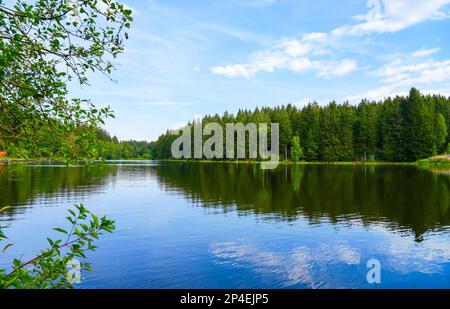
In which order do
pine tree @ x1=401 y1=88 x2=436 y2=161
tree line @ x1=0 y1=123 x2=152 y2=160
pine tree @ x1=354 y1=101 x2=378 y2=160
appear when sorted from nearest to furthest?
1. tree line @ x1=0 y1=123 x2=152 y2=160
2. pine tree @ x1=401 y1=88 x2=436 y2=161
3. pine tree @ x1=354 y1=101 x2=378 y2=160

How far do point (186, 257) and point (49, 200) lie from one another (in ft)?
83.4

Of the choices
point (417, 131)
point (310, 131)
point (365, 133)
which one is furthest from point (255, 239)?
point (310, 131)

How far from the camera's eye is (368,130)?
5039 inches

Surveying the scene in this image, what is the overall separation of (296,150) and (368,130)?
28.3 meters

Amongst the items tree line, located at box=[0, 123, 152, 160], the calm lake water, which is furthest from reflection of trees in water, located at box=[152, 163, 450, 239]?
tree line, located at box=[0, 123, 152, 160]

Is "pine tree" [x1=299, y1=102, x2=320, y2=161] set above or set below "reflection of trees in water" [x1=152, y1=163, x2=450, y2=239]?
above

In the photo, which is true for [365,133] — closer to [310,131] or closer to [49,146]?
[310,131]

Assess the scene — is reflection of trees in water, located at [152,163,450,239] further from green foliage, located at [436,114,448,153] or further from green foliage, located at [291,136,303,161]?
green foliage, located at [291,136,303,161]

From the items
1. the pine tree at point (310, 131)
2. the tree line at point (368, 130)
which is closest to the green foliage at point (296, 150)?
the tree line at point (368, 130)

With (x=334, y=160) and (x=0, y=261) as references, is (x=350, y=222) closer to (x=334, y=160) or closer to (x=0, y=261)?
(x=0, y=261)

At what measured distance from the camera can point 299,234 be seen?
2150cm

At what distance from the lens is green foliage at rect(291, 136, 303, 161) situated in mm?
131125

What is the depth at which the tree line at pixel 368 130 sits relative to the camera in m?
116

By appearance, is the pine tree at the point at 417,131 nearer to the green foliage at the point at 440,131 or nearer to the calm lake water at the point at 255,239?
the green foliage at the point at 440,131
